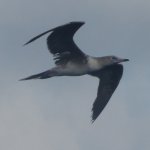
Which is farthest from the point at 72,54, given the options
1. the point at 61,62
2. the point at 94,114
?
the point at 94,114

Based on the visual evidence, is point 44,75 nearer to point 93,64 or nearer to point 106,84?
point 93,64

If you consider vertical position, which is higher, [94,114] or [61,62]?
[61,62]

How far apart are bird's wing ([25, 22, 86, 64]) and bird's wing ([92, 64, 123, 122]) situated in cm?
146

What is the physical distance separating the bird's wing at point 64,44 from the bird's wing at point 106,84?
1.46 m

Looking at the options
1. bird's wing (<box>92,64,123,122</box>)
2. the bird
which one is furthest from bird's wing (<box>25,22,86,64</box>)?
bird's wing (<box>92,64,123,122</box>)

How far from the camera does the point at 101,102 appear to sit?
94.2 feet

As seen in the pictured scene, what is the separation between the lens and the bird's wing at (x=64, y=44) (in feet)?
87.0

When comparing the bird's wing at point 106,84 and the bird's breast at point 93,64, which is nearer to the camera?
the bird's breast at point 93,64

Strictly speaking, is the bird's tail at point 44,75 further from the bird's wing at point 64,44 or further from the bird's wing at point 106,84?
the bird's wing at point 106,84

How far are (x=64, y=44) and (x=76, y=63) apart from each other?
0.70 meters

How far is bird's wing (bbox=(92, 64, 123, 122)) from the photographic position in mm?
28609

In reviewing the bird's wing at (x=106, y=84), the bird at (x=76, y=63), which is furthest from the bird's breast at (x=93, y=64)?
the bird's wing at (x=106, y=84)

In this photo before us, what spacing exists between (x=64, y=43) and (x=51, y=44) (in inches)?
17.5

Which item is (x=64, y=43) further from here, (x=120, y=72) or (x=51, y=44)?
(x=120, y=72)
